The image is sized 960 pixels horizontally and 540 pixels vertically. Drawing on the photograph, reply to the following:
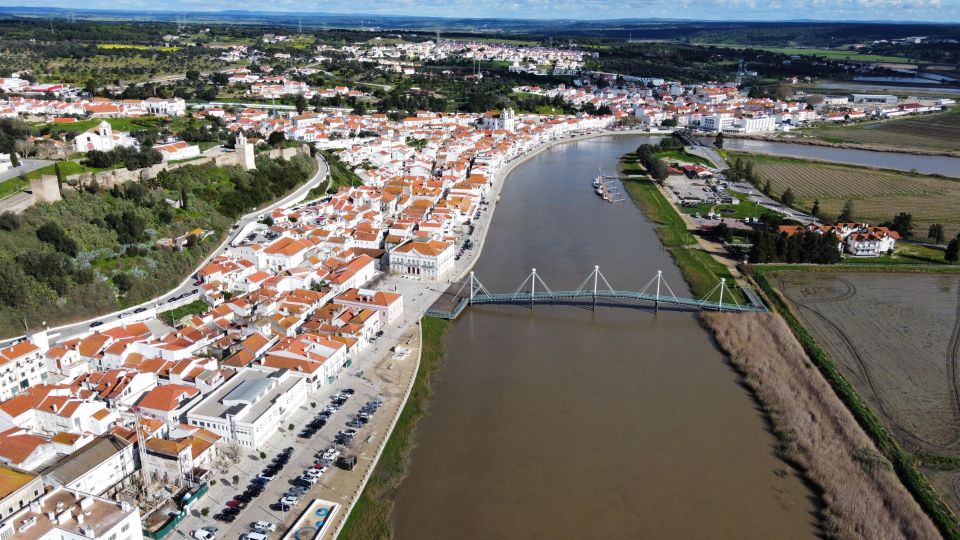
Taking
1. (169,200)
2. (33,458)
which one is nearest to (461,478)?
(33,458)

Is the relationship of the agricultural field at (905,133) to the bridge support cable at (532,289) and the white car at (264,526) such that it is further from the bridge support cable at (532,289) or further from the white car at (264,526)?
the white car at (264,526)

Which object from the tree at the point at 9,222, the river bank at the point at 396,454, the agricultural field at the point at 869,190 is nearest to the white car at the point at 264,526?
the river bank at the point at 396,454

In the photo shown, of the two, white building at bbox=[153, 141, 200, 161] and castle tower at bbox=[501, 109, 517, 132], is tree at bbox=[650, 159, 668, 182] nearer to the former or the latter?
castle tower at bbox=[501, 109, 517, 132]

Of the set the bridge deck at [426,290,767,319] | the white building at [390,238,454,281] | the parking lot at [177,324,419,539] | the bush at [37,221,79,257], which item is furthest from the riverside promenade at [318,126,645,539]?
the bush at [37,221,79,257]

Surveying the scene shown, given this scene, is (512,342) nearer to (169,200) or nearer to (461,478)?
(461,478)

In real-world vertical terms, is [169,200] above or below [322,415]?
above
